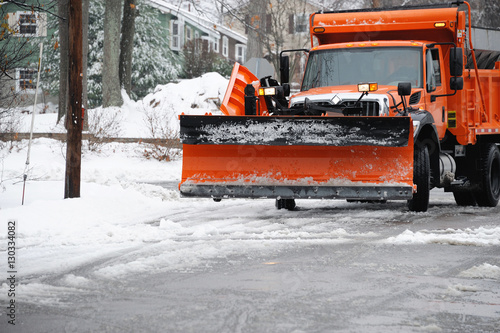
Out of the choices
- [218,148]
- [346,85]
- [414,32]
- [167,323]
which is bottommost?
[167,323]

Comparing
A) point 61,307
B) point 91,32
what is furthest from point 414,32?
point 91,32

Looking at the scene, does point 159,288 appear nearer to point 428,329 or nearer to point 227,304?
point 227,304

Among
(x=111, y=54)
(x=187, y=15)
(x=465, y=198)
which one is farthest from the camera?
(x=187, y=15)

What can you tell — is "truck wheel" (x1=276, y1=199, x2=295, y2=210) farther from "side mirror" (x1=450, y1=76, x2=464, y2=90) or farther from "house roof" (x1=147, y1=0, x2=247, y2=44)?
"house roof" (x1=147, y1=0, x2=247, y2=44)

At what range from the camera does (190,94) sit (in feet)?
99.8

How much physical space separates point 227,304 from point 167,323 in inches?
22.5

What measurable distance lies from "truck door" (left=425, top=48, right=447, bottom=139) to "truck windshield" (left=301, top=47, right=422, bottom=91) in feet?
0.53

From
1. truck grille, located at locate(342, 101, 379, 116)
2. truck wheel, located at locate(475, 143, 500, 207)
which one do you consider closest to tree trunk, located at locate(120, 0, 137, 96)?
truck wheel, located at locate(475, 143, 500, 207)

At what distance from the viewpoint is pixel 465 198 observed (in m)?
12.5

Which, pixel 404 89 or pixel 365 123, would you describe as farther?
pixel 404 89

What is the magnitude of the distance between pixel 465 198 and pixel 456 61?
3.07 m

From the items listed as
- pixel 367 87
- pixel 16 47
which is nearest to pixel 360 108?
pixel 367 87

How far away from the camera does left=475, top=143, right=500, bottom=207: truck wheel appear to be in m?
12.0

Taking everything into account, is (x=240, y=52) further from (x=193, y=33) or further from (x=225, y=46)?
(x=193, y=33)
